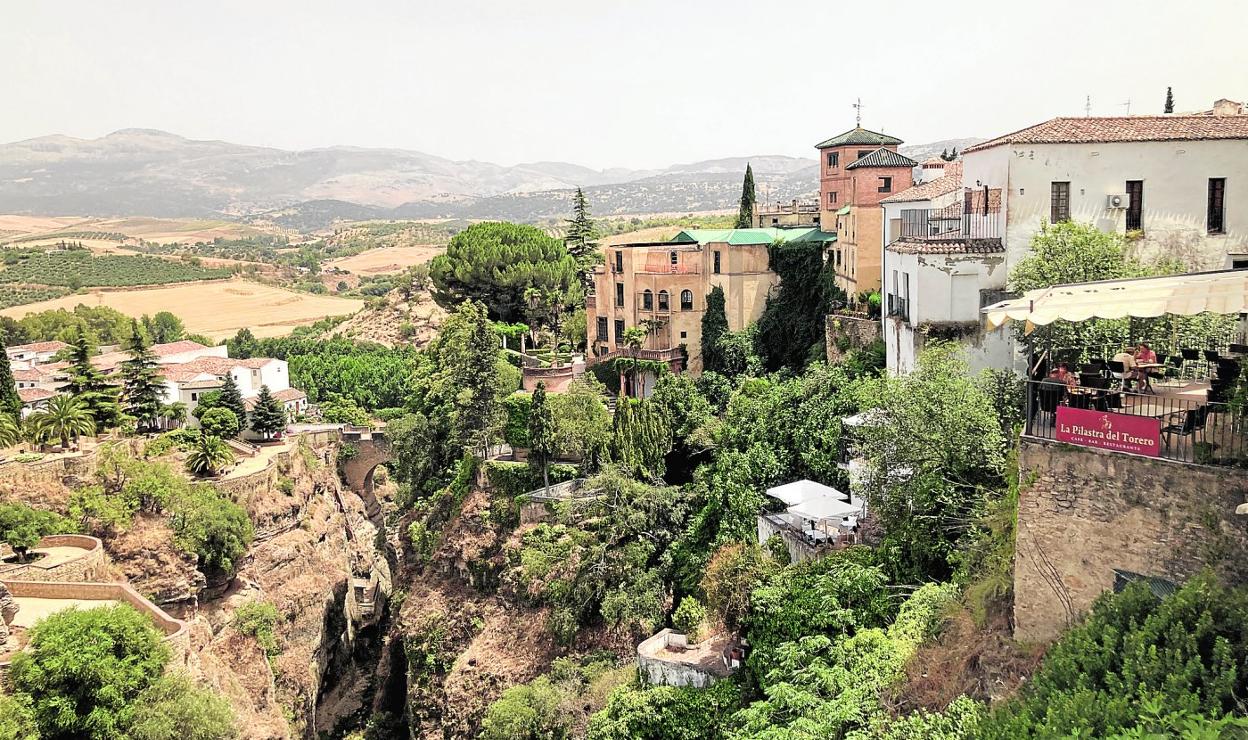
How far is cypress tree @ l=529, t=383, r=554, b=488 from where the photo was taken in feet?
115

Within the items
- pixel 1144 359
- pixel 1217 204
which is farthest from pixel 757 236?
pixel 1144 359

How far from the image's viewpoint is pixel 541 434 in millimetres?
35156

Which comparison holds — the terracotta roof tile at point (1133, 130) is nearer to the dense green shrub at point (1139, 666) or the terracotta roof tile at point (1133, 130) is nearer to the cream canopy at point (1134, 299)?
the cream canopy at point (1134, 299)

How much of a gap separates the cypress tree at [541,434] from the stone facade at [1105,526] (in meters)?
21.8

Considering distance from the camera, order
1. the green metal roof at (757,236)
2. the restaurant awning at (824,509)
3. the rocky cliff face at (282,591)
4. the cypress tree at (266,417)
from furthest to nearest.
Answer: the cypress tree at (266,417)
the green metal roof at (757,236)
the rocky cliff face at (282,591)
the restaurant awning at (824,509)

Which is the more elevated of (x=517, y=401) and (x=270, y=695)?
(x=517, y=401)

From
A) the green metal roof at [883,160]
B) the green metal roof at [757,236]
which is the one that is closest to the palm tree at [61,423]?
the green metal roof at [757,236]

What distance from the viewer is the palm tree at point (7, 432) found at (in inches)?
1367

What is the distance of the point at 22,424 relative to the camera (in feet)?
123

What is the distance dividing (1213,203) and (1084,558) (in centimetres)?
1403

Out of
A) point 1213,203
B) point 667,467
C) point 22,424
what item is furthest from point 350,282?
point 1213,203

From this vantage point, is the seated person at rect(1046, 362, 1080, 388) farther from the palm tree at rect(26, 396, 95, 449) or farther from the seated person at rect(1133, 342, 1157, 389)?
the palm tree at rect(26, 396, 95, 449)

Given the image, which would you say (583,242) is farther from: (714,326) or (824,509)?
(824,509)

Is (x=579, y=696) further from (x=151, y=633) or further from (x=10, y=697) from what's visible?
(x=10, y=697)
